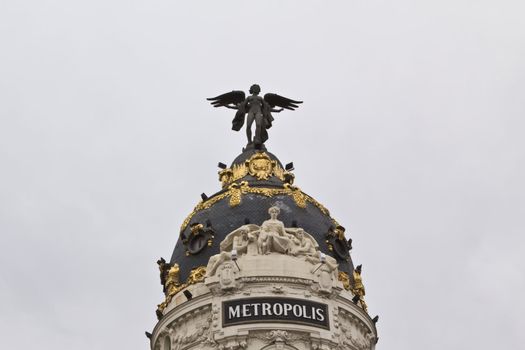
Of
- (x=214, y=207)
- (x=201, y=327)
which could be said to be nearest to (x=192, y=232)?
(x=214, y=207)

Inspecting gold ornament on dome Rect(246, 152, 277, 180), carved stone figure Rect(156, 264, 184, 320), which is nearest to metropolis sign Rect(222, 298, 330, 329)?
carved stone figure Rect(156, 264, 184, 320)

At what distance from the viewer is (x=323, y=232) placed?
5097 centimetres

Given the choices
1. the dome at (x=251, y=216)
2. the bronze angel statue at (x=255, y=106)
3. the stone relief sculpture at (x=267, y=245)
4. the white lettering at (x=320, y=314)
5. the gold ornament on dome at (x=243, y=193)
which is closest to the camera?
the white lettering at (x=320, y=314)

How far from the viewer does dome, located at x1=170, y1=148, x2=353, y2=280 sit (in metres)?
50.1

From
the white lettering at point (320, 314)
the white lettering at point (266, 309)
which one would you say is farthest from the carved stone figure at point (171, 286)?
the white lettering at point (320, 314)

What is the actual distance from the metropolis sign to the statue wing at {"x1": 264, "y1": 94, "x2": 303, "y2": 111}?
48.5ft

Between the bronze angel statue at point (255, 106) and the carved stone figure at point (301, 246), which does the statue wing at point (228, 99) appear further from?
the carved stone figure at point (301, 246)

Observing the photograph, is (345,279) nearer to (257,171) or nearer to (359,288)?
(359,288)

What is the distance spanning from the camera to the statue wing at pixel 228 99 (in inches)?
2287

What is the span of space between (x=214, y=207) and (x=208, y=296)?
538 cm

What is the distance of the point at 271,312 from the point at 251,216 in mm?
5489

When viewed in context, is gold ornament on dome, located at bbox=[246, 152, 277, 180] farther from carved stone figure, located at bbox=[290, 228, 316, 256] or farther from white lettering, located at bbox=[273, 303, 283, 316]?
white lettering, located at bbox=[273, 303, 283, 316]

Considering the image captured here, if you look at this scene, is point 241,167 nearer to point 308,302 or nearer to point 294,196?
point 294,196

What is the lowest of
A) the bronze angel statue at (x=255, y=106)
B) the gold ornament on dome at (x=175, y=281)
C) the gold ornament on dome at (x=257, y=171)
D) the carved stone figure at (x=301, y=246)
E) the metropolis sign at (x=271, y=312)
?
the metropolis sign at (x=271, y=312)
